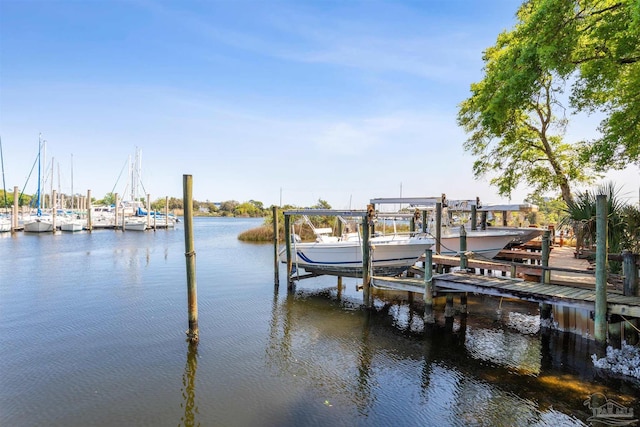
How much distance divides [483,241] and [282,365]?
10.5 meters

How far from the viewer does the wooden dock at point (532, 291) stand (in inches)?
292

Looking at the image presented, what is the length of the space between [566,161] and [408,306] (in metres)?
12.3

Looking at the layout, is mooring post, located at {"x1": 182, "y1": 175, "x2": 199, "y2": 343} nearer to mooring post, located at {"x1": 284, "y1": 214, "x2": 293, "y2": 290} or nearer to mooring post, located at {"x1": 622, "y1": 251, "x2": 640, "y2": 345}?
mooring post, located at {"x1": 284, "y1": 214, "x2": 293, "y2": 290}

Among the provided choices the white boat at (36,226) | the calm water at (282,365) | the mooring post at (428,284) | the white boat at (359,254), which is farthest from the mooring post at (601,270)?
the white boat at (36,226)

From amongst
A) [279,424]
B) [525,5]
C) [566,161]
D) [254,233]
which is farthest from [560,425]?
[254,233]

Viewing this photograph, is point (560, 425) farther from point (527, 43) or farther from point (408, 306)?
point (527, 43)

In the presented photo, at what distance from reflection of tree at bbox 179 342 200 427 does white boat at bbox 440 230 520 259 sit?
34.3 feet

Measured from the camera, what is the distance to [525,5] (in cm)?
1491

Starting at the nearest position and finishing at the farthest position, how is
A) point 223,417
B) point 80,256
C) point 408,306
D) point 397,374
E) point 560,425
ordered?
point 560,425, point 223,417, point 397,374, point 408,306, point 80,256

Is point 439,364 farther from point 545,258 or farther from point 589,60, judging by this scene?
point 589,60

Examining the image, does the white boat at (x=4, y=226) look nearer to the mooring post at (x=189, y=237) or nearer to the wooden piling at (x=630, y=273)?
the mooring post at (x=189, y=237)

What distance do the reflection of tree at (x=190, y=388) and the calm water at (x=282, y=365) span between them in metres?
0.04

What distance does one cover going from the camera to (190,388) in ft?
25.3

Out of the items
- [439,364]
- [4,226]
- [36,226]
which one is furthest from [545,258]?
[4,226]
